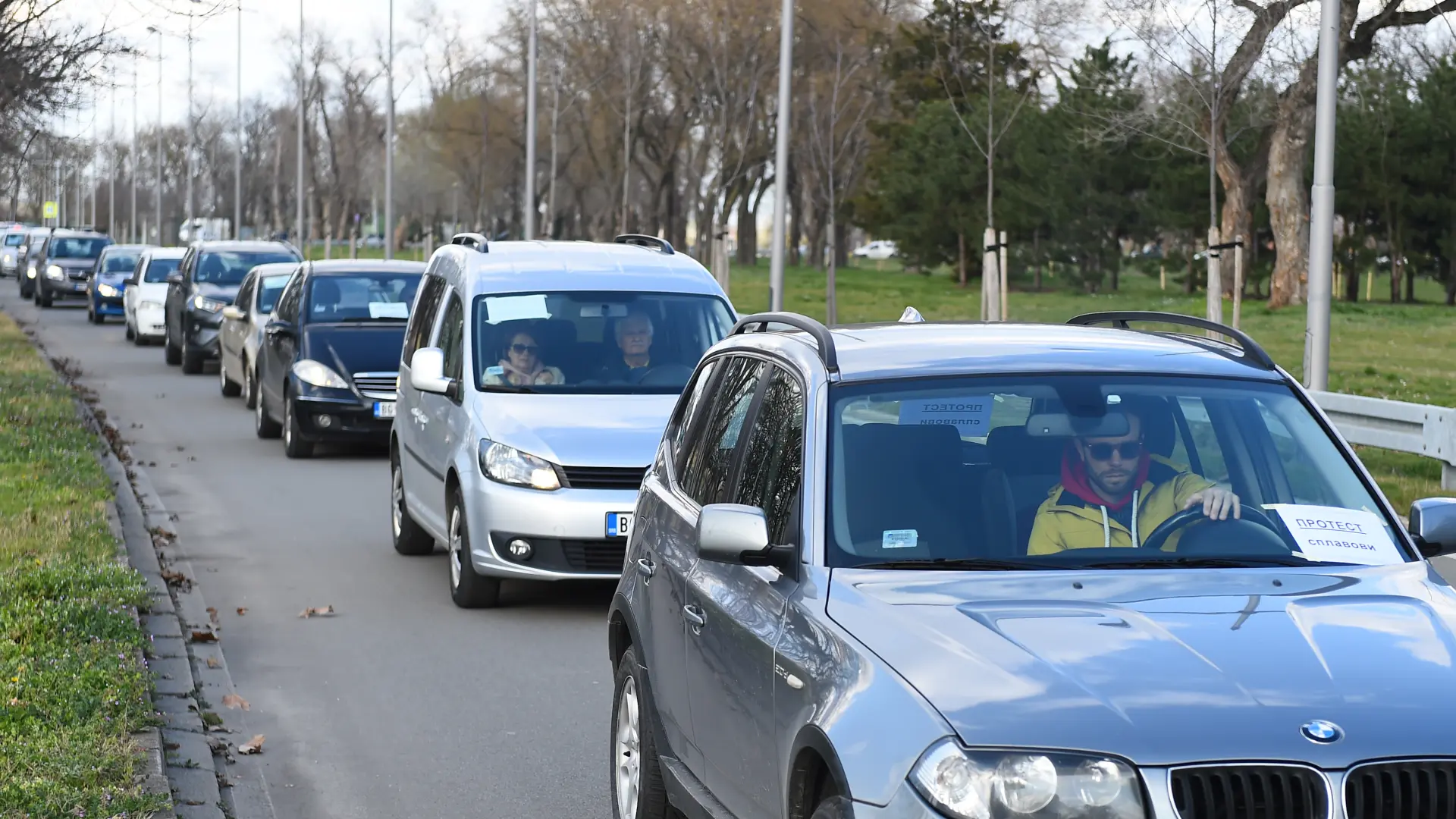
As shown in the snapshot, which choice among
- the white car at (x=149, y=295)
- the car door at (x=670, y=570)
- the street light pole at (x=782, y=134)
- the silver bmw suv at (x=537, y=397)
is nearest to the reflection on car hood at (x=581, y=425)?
the silver bmw suv at (x=537, y=397)

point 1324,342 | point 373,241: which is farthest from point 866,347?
point 373,241

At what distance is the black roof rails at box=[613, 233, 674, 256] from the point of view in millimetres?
12242

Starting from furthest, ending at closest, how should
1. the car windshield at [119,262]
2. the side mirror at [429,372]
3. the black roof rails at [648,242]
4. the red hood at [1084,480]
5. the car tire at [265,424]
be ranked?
the car windshield at [119,262] → the car tire at [265,424] → the black roof rails at [648,242] → the side mirror at [429,372] → the red hood at [1084,480]

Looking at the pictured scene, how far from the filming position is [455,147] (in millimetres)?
77875

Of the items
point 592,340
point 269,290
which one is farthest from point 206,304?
point 592,340

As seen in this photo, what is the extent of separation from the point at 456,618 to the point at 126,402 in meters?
14.5

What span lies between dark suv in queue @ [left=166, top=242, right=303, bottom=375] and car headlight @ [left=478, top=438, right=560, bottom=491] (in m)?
18.2

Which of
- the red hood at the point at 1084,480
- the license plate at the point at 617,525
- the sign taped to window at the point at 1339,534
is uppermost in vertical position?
the red hood at the point at 1084,480

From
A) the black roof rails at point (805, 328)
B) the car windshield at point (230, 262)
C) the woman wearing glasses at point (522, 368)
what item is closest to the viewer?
the black roof rails at point (805, 328)

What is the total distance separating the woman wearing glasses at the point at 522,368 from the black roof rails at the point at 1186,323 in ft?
16.1

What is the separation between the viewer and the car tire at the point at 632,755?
5.41m

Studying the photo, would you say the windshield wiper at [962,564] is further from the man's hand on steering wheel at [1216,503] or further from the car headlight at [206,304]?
the car headlight at [206,304]

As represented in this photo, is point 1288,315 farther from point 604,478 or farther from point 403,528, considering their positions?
point 604,478

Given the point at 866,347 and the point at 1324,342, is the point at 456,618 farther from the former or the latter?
the point at 1324,342
